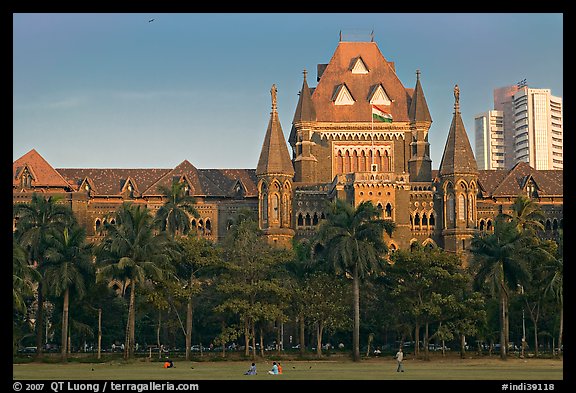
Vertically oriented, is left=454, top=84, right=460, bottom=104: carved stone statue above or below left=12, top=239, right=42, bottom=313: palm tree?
above

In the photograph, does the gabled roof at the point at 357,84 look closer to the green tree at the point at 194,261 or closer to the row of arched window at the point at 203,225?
the row of arched window at the point at 203,225

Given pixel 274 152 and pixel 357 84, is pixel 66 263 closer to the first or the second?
pixel 274 152

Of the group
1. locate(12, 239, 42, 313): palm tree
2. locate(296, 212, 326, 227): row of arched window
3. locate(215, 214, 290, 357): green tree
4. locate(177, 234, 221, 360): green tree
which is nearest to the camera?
locate(12, 239, 42, 313): palm tree

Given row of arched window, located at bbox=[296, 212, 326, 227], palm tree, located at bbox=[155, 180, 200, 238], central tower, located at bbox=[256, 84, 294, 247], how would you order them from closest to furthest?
1. palm tree, located at bbox=[155, 180, 200, 238]
2. central tower, located at bbox=[256, 84, 294, 247]
3. row of arched window, located at bbox=[296, 212, 326, 227]

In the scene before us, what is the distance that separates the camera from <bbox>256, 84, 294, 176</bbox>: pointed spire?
375 ft

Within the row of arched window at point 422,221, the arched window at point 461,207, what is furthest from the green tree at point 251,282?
the arched window at point 461,207

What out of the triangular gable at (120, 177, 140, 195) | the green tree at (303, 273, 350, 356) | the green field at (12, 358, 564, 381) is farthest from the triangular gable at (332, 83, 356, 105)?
the green field at (12, 358, 564, 381)

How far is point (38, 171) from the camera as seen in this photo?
119750 mm

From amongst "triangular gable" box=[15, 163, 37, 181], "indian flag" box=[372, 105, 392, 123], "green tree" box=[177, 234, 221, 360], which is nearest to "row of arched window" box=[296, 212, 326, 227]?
"indian flag" box=[372, 105, 392, 123]

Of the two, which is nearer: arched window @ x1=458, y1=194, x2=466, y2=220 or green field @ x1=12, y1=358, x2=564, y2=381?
green field @ x1=12, y1=358, x2=564, y2=381

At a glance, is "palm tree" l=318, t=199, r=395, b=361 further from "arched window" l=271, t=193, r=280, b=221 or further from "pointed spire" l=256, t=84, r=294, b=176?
"pointed spire" l=256, t=84, r=294, b=176

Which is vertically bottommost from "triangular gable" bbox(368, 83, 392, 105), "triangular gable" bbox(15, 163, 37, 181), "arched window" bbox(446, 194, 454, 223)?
"arched window" bbox(446, 194, 454, 223)

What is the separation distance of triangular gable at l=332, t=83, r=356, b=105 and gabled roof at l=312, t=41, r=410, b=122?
1.40ft
